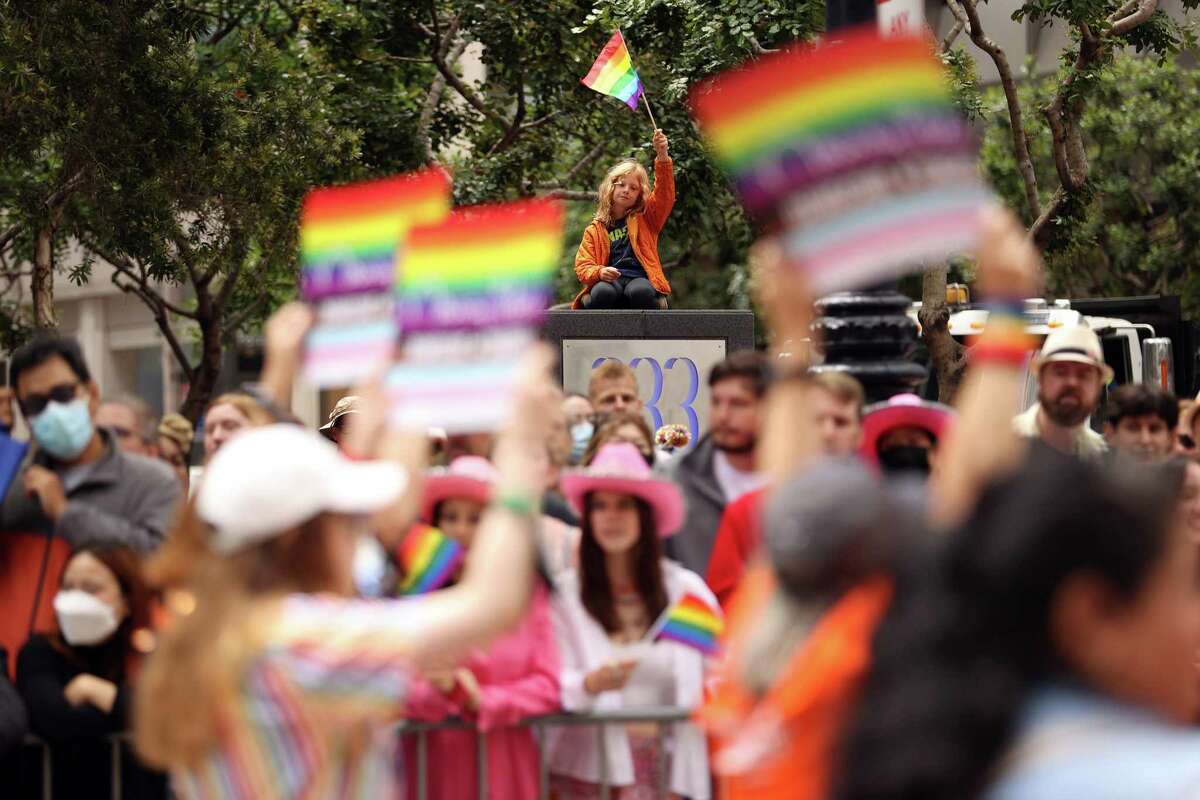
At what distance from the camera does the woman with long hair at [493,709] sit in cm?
534

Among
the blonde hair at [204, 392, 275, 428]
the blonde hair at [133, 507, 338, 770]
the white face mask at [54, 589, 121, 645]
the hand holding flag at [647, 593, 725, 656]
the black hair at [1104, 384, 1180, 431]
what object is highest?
the blonde hair at [204, 392, 275, 428]

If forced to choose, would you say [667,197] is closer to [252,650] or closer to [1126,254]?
[252,650]

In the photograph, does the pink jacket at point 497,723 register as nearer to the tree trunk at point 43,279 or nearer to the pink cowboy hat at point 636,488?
the pink cowboy hat at point 636,488

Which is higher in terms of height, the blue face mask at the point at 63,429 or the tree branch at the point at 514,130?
the tree branch at the point at 514,130

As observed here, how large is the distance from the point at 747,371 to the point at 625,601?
0.90 meters

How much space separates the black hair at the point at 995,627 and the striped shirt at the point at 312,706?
1.02 m

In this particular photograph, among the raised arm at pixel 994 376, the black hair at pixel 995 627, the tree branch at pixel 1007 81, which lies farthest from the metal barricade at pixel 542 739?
the tree branch at pixel 1007 81

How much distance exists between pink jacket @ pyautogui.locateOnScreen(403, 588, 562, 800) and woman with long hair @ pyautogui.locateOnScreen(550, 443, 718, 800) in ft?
0.25

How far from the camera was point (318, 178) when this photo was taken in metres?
21.9

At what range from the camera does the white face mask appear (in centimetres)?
533

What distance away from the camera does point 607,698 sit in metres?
5.60

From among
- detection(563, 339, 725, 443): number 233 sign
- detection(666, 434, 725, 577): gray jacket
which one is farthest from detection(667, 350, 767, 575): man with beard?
detection(563, 339, 725, 443): number 233 sign

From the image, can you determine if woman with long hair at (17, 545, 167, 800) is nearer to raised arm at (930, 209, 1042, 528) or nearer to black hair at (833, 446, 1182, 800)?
raised arm at (930, 209, 1042, 528)

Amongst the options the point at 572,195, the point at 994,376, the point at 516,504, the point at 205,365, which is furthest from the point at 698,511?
the point at 205,365
